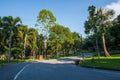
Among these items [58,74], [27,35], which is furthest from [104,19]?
[58,74]

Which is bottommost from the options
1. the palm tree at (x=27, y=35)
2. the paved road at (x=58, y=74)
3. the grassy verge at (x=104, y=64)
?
the paved road at (x=58, y=74)

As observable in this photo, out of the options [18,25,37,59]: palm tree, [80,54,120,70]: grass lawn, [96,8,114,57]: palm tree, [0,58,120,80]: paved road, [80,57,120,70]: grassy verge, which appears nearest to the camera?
[0,58,120,80]: paved road

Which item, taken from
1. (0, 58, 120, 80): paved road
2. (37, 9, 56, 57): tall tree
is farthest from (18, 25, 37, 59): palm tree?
(0, 58, 120, 80): paved road

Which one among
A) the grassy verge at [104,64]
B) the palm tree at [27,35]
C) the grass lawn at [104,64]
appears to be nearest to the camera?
the grassy verge at [104,64]

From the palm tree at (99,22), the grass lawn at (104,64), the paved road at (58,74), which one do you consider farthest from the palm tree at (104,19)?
the paved road at (58,74)

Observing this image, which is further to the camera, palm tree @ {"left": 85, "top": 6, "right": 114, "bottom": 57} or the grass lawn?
palm tree @ {"left": 85, "top": 6, "right": 114, "bottom": 57}

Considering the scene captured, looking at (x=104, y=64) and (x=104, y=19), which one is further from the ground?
(x=104, y=19)

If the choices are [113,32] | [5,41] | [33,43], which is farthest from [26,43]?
[113,32]

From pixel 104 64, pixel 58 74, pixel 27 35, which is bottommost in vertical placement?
pixel 58 74

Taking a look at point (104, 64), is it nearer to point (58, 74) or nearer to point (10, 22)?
point (58, 74)

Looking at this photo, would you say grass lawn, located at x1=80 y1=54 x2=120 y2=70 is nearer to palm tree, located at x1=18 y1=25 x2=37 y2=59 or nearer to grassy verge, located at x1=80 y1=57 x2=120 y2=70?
grassy verge, located at x1=80 y1=57 x2=120 y2=70

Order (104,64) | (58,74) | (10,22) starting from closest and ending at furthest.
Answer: (58,74) < (104,64) < (10,22)

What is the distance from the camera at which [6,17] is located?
76750 millimetres

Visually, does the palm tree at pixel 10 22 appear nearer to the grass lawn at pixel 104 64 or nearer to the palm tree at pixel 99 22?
the palm tree at pixel 99 22
